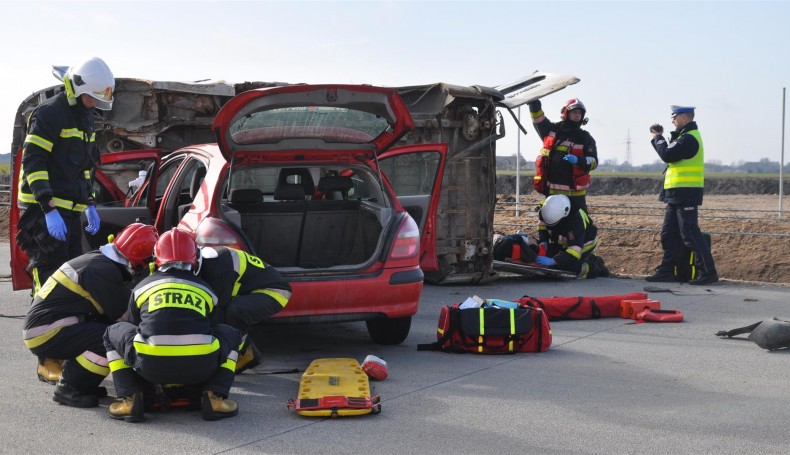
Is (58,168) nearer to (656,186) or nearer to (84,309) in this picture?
(84,309)

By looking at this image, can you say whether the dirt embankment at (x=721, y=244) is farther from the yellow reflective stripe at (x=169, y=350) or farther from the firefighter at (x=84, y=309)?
the yellow reflective stripe at (x=169, y=350)

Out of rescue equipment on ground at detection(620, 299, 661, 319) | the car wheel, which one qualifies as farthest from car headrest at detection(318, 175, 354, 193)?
rescue equipment on ground at detection(620, 299, 661, 319)

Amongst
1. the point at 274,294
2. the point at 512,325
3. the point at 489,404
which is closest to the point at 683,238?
the point at 512,325

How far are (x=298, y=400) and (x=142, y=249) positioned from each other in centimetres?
129

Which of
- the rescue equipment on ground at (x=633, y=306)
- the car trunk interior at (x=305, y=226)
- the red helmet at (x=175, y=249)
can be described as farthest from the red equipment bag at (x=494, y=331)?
the red helmet at (x=175, y=249)

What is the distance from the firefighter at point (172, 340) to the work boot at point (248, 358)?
677mm

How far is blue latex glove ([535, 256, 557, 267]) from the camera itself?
471 inches

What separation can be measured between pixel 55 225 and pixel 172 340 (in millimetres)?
2612

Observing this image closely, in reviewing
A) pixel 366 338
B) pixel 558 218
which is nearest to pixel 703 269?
pixel 558 218

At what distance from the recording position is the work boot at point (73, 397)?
561 cm

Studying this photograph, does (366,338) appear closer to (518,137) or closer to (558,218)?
(558,218)

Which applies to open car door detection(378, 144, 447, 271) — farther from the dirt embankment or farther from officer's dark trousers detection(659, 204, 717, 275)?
the dirt embankment

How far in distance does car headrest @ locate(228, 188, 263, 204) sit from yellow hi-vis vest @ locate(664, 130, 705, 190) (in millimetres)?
6169

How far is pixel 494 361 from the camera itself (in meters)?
7.17
